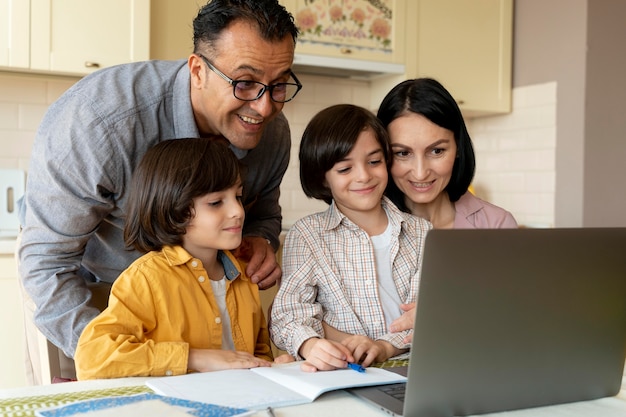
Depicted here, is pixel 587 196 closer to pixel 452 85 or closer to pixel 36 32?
pixel 452 85

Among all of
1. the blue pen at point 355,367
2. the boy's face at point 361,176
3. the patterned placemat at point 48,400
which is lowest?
the patterned placemat at point 48,400

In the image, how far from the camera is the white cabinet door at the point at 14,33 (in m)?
2.93

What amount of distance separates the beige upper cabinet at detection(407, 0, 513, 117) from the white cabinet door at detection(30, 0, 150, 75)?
142 centimetres

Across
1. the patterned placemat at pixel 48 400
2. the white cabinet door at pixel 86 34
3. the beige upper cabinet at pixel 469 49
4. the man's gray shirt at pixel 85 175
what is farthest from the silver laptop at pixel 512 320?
the beige upper cabinet at pixel 469 49

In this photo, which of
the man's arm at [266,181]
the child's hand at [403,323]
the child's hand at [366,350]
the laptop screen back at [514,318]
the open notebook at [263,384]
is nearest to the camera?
the laptop screen back at [514,318]

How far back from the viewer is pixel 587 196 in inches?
141

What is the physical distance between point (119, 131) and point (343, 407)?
90 centimetres

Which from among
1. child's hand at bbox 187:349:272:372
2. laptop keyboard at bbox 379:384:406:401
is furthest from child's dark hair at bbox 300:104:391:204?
laptop keyboard at bbox 379:384:406:401

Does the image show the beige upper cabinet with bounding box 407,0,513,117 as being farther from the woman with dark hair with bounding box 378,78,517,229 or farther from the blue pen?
the blue pen

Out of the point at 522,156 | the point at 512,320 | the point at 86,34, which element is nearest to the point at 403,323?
the point at 512,320

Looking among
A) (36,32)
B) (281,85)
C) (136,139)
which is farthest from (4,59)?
(281,85)

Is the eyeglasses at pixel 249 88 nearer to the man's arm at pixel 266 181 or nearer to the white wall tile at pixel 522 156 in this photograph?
the man's arm at pixel 266 181

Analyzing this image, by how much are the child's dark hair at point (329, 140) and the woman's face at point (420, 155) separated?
0.04m

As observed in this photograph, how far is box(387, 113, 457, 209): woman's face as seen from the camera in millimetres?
1763
